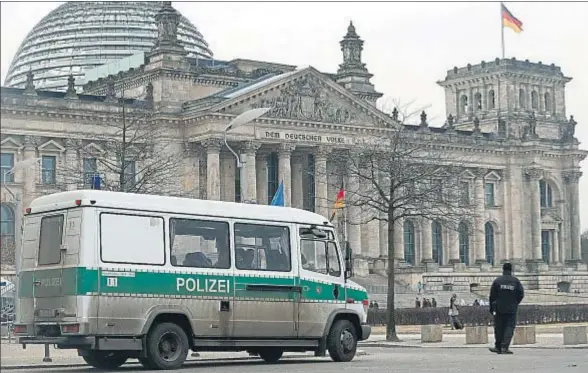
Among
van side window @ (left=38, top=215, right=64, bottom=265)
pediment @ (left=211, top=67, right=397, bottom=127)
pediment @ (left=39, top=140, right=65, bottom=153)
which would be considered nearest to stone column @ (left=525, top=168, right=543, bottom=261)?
pediment @ (left=211, top=67, right=397, bottom=127)

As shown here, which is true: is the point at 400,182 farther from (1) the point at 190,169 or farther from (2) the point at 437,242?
(2) the point at 437,242

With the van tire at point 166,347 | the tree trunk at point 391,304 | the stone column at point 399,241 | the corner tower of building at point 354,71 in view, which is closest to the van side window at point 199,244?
the van tire at point 166,347

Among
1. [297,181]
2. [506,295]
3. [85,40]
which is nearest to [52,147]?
[297,181]

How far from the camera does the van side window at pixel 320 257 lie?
30.2 metres

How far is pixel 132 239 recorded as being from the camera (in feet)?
87.2

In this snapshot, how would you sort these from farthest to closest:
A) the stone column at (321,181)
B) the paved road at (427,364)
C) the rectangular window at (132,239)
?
1. the stone column at (321,181)
2. the rectangular window at (132,239)
3. the paved road at (427,364)

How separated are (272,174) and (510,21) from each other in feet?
85.2

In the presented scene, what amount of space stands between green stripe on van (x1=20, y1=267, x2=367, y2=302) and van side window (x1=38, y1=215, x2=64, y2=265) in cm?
25

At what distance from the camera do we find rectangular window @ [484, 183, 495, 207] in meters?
114

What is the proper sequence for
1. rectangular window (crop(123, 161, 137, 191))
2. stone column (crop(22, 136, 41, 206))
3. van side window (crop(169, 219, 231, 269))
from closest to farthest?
van side window (crop(169, 219, 231, 269)) → rectangular window (crop(123, 161, 137, 191)) → stone column (crop(22, 136, 41, 206))

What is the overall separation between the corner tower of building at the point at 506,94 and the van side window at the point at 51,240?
92292 mm

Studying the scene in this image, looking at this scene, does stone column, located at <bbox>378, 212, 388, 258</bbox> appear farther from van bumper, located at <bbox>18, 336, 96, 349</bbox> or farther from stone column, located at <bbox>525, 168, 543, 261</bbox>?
van bumper, located at <bbox>18, 336, 96, 349</bbox>

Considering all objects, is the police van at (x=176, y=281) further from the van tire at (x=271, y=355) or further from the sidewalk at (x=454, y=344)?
the sidewalk at (x=454, y=344)

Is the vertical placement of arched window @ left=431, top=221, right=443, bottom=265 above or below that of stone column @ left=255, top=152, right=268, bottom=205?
below
